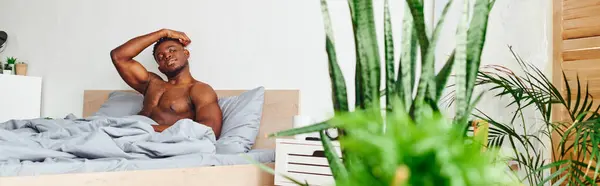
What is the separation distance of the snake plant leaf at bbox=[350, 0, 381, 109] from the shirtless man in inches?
108

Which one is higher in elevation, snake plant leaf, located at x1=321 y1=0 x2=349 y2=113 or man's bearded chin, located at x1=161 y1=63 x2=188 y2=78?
snake plant leaf, located at x1=321 y1=0 x2=349 y2=113

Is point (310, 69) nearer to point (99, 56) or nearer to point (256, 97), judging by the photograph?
point (256, 97)

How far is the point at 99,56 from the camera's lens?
4.36 meters

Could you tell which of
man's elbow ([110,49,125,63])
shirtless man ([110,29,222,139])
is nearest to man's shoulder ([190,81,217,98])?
shirtless man ([110,29,222,139])

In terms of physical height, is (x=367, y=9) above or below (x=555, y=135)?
above

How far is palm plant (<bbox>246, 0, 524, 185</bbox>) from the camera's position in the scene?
31cm

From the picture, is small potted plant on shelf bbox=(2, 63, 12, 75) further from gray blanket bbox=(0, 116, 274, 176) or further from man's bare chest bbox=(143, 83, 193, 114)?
gray blanket bbox=(0, 116, 274, 176)

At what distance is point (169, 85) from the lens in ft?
11.8

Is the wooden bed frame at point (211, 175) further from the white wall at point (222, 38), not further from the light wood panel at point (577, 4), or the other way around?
the light wood panel at point (577, 4)

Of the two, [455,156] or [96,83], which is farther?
[96,83]

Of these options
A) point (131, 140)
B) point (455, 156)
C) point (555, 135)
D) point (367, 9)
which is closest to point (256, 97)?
point (131, 140)

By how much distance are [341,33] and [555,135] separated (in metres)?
1.20

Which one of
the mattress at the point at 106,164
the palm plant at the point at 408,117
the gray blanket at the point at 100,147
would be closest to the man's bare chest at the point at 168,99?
the gray blanket at the point at 100,147

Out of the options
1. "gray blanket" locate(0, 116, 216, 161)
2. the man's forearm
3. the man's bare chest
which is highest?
the man's forearm
